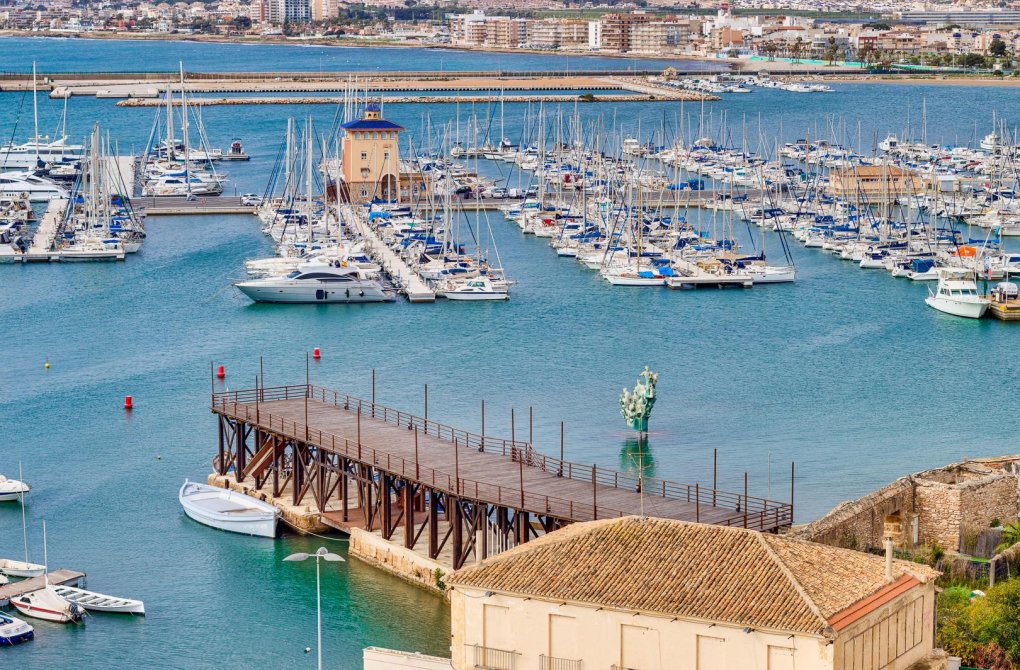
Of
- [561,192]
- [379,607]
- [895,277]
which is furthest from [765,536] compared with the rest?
[561,192]

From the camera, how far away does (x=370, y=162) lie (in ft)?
266

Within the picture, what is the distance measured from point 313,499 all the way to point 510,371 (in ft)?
46.8

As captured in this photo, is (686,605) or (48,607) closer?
(686,605)

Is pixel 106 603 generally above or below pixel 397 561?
below

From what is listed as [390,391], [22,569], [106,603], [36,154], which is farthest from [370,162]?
[106,603]

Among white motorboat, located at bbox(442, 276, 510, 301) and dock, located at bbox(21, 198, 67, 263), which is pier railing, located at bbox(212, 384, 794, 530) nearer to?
white motorboat, located at bbox(442, 276, 510, 301)

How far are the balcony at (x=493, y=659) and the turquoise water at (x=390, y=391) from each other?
595 cm

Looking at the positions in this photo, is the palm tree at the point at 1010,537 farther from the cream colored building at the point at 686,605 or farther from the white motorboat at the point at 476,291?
the white motorboat at the point at 476,291

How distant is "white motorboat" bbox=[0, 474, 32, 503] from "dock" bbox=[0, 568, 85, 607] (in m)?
5.15

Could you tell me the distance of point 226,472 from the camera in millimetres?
37500

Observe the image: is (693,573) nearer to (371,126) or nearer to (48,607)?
(48,607)

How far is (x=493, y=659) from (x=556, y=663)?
77cm

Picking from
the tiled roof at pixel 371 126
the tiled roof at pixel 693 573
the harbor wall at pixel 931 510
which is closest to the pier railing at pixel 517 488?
the harbor wall at pixel 931 510

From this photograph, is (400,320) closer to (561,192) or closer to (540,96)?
(561,192)
